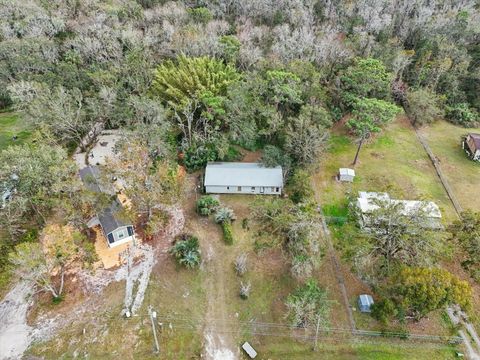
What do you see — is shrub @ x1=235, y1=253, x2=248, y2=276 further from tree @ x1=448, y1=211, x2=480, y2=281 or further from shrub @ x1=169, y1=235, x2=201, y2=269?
tree @ x1=448, y1=211, x2=480, y2=281

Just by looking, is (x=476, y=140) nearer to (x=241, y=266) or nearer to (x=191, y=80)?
(x=241, y=266)

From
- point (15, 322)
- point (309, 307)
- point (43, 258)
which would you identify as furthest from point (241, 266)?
point (15, 322)

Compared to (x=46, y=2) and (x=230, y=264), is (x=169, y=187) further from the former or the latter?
(x=46, y=2)

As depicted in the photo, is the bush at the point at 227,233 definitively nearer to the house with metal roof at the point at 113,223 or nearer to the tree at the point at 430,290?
the house with metal roof at the point at 113,223

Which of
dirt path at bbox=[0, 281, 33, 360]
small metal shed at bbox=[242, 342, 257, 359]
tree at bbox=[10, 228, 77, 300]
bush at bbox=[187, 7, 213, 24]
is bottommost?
dirt path at bbox=[0, 281, 33, 360]

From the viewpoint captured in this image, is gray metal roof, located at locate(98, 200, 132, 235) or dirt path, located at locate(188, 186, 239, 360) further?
gray metal roof, located at locate(98, 200, 132, 235)

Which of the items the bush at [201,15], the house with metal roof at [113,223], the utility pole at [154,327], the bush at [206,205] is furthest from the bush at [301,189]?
the bush at [201,15]

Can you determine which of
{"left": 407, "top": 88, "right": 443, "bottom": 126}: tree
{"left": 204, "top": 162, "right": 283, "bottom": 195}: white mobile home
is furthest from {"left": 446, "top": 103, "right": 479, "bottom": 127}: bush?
{"left": 204, "top": 162, "right": 283, "bottom": 195}: white mobile home
